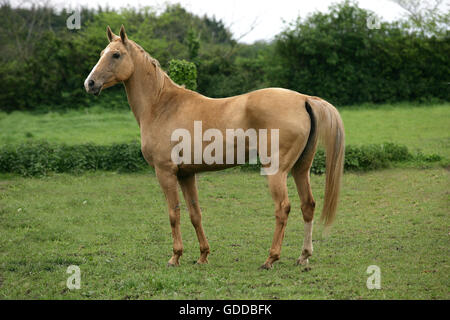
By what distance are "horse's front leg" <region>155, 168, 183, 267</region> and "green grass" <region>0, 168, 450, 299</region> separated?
0.64ft

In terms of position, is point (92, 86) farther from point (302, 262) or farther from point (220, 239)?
point (302, 262)

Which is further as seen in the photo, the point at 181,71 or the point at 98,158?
the point at 98,158

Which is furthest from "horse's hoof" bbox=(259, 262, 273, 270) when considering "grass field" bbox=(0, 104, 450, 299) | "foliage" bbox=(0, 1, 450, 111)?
"foliage" bbox=(0, 1, 450, 111)

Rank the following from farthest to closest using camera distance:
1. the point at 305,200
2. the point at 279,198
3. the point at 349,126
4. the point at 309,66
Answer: the point at 309,66, the point at 349,126, the point at 305,200, the point at 279,198

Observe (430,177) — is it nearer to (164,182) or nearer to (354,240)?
(354,240)

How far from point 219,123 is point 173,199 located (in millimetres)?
1047

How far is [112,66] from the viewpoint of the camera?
17.0 ft

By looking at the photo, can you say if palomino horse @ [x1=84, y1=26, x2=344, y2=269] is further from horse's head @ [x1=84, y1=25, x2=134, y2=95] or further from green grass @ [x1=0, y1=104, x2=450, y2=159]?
green grass @ [x1=0, y1=104, x2=450, y2=159]

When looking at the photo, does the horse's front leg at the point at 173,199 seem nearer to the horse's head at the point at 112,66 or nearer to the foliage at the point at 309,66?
the horse's head at the point at 112,66

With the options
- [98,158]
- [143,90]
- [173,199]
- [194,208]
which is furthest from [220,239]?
[98,158]

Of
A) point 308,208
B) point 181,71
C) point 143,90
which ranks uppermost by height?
point 181,71

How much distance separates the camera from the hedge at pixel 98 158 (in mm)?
11078
